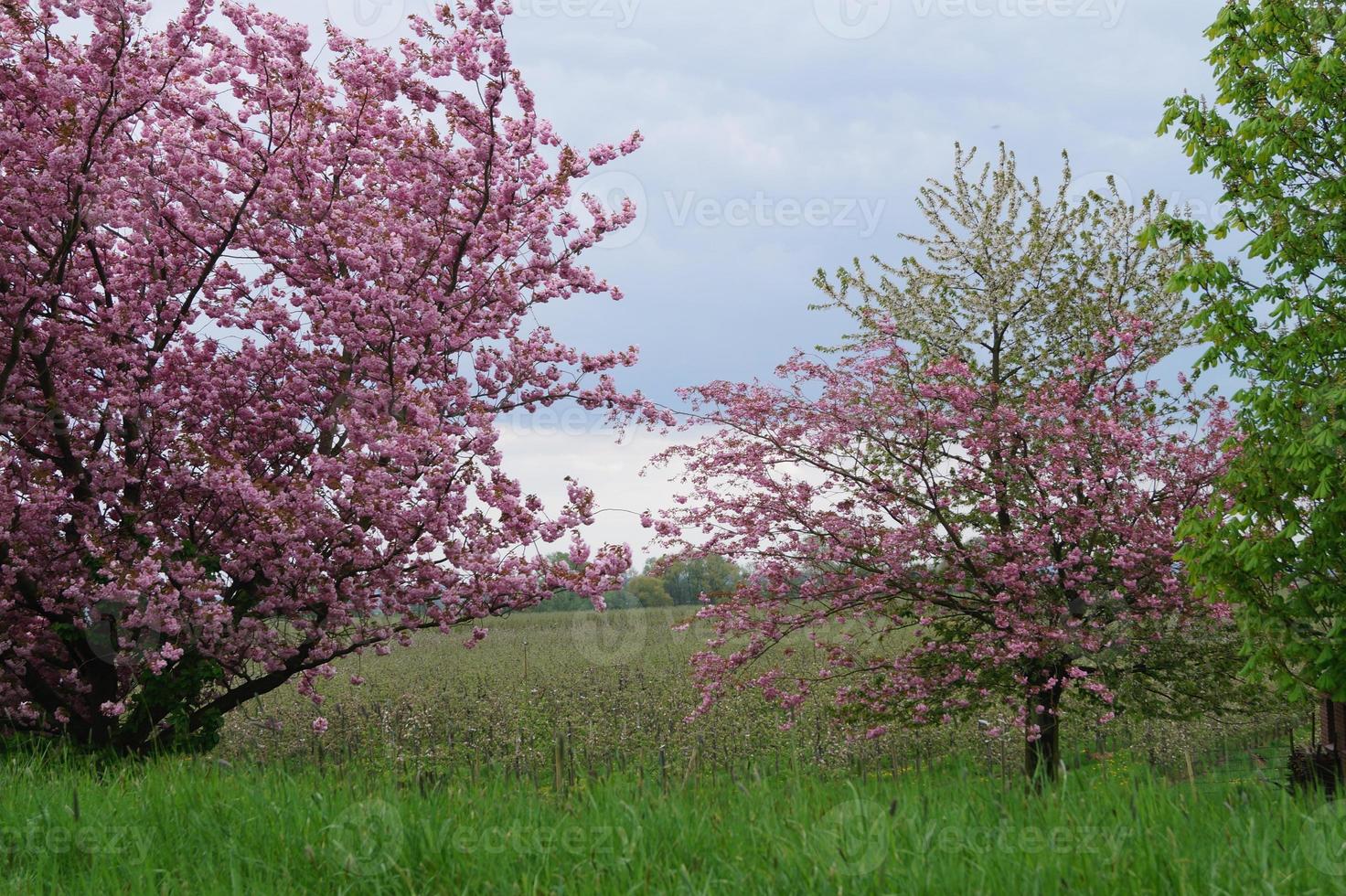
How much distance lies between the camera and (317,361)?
416 inches

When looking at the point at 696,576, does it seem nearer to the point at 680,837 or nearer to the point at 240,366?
the point at 240,366

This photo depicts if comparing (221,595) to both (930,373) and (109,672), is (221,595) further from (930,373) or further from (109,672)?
(930,373)

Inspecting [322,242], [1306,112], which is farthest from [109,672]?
[1306,112]

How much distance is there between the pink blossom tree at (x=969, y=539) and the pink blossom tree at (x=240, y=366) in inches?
100

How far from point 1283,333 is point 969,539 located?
161 inches

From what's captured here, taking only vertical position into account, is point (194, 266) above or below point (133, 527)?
above

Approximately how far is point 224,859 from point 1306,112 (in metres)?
12.4

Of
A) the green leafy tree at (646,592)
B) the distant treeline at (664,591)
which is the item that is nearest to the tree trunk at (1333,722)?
the distant treeline at (664,591)

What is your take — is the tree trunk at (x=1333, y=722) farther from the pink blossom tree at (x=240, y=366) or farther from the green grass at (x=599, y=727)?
the pink blossom tree at (x=240, y=366)

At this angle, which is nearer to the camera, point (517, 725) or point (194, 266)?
point (194, 266)

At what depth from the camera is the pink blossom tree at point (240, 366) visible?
9664mm

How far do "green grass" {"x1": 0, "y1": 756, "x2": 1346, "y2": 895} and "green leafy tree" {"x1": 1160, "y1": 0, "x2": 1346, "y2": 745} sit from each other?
5.14 m

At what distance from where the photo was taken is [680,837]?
4.67 metres

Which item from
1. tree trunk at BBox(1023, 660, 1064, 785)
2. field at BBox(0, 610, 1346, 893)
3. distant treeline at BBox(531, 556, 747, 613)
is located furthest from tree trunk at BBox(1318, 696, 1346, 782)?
distant treeline at BBox(531, 556, 747, 613)
